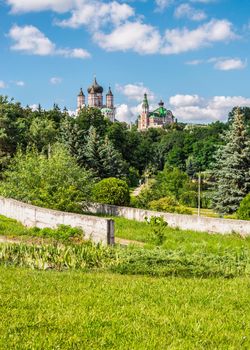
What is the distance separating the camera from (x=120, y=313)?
639 centimetres

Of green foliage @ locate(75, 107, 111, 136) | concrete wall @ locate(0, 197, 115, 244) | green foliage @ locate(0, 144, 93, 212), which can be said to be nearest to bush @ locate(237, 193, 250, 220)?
green foliage @ locate(0, 144, 93, 212)

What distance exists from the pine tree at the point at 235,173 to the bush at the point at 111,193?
21.7ft

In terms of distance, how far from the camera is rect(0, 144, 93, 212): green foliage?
22781 millimetres

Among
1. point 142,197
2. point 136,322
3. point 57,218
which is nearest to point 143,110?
point 142,197

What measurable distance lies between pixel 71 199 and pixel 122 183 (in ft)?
15.9

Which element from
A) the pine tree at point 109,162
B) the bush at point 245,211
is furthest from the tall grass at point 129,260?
the pine tree at point 109,162

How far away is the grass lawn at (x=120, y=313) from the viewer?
17.5 feet

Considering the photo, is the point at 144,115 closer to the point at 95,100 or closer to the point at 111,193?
the point at 95,100

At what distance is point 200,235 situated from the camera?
17.8 meters

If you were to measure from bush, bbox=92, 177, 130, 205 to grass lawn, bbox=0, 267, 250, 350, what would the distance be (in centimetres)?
1798

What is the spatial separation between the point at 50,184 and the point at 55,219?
6.47 metres

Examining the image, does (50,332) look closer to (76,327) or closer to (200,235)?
(76,327)

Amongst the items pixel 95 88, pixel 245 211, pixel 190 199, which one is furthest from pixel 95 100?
pixel 245 211

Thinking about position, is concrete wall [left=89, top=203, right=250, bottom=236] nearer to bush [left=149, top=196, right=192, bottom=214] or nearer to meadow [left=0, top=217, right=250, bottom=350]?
bush [left=149, top=196, right=192, bottom=214]
